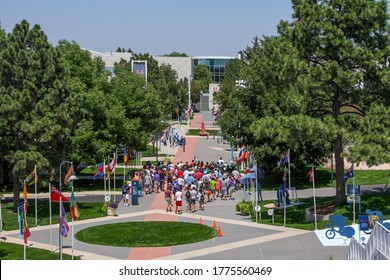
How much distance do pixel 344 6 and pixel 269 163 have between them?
13548mm

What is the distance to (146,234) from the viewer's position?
27.6 m

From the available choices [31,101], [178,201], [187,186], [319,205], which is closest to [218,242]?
[178,201]

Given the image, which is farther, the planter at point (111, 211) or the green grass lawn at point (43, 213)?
the planter at point (111, 211)

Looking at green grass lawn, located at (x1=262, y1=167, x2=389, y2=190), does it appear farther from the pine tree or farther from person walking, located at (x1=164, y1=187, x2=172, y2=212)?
the pine tree

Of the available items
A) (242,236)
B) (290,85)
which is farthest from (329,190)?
(242,236)

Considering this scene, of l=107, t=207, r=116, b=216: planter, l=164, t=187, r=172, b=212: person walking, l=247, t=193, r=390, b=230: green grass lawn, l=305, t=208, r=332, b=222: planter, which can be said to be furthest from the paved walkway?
l=305, t=208, r=332, b=222: planter

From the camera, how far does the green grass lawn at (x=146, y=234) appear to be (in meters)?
26.2

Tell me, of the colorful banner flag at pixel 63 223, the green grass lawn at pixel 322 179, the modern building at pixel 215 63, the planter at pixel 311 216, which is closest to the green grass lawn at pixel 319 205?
the planter at pixel 311 216

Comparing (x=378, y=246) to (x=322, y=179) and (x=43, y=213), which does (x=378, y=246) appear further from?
(x=322, y=179)

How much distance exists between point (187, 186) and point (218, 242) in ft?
31.1

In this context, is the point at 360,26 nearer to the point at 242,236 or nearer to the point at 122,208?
the point at 242,236

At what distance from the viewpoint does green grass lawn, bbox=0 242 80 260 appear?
77.0 ft

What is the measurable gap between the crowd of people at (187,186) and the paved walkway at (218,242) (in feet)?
2.34

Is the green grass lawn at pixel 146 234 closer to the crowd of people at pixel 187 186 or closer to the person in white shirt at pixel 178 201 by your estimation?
the person in white shirt at pixel 178 201
